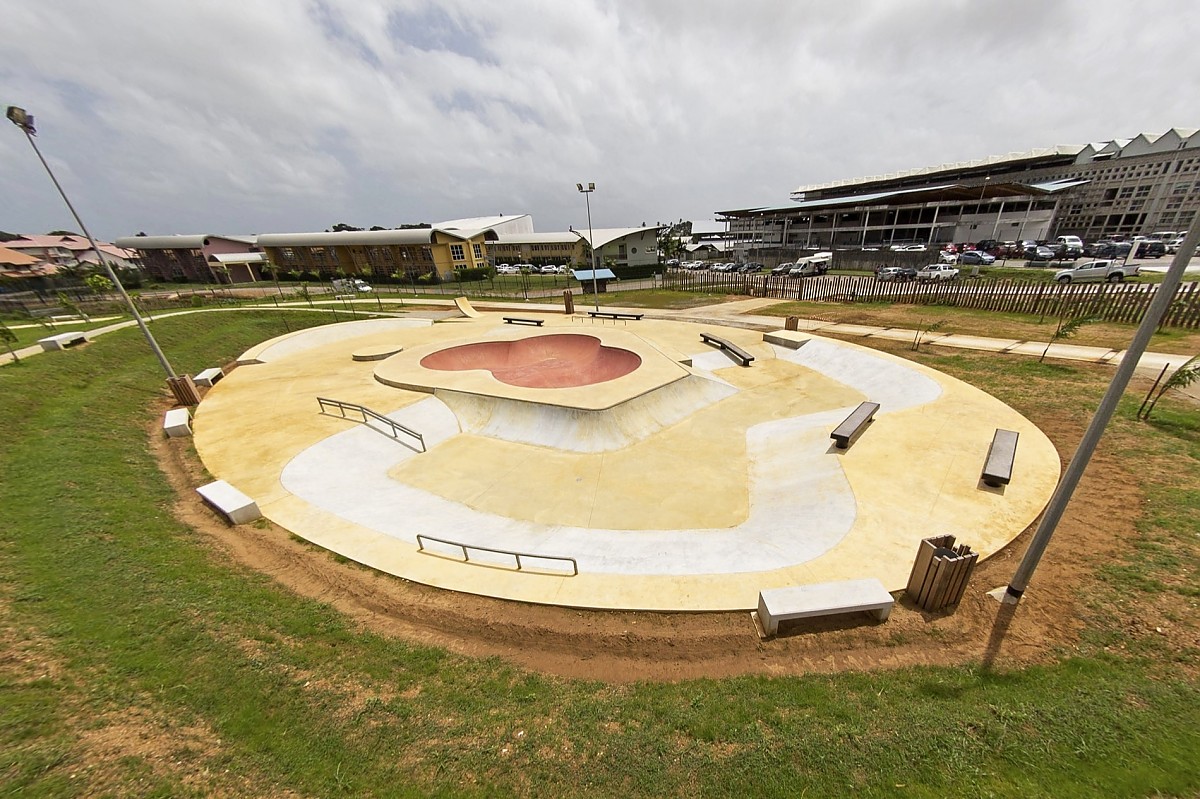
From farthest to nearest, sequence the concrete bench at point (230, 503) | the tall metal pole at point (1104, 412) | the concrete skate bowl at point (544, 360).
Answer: the concrete skate bowl at point (544, 360)
the concrete bench at point (230, 503)
the tall metal pole at point (1104, 412)

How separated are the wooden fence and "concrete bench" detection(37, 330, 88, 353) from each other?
4374cm

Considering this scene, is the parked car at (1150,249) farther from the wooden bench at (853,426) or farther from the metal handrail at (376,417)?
the metal handrail at (376,417)

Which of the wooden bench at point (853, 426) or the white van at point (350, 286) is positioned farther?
the white van at point (350, 286)

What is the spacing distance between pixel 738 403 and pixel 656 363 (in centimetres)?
381

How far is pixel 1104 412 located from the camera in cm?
483

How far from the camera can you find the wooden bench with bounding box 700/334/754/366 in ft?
62.3

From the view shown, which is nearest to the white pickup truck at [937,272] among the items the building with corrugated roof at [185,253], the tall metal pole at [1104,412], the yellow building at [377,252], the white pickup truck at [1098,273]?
the white pickup truck at [1098,273]

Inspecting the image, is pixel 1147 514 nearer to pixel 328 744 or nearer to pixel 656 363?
pixel 656 363

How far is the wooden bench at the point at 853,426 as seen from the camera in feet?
35.8

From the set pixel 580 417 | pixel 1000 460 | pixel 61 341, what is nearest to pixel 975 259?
pixel 1000 460

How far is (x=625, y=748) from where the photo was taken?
→ 4.83 metres

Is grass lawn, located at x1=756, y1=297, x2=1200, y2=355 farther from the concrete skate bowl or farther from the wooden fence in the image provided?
the concrete skate bowl

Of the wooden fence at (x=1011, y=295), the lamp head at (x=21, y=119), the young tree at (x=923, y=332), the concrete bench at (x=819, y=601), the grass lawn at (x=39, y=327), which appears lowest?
the concrete bench at (x=819, y=601)

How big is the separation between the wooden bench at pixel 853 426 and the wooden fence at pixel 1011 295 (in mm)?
14237
